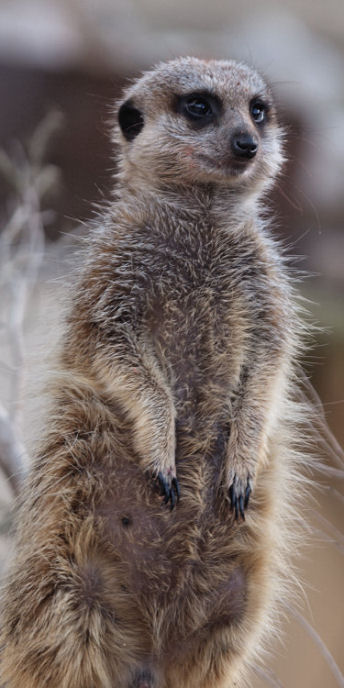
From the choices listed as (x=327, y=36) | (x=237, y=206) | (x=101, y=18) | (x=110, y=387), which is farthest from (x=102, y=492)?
(x=327, y=36)

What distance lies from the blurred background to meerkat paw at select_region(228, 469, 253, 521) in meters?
0.21

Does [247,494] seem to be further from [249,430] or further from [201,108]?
[201,108]

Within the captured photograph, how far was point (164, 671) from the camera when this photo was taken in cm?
106

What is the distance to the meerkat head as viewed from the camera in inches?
45.8

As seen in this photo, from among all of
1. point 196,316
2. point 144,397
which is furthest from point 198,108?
point 144,397

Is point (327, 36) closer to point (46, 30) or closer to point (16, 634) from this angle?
point (46, 30)

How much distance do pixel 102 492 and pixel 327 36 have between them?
1090 millimetres

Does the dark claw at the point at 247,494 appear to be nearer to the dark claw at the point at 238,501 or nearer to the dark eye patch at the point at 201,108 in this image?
the dark claw at the point at 238,501

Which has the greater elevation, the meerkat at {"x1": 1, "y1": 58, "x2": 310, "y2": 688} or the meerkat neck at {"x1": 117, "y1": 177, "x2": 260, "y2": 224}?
the meerkat neck at {"x1": 117, "y1": 177, "x2": 260, "y2": 224}

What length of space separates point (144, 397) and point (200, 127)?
0.46m

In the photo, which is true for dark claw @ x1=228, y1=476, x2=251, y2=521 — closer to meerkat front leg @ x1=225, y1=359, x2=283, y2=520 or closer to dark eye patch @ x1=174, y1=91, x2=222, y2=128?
meerkat front leg @ x1=225, y1=359, x2=283, y2=520

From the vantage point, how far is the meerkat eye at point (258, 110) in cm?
125

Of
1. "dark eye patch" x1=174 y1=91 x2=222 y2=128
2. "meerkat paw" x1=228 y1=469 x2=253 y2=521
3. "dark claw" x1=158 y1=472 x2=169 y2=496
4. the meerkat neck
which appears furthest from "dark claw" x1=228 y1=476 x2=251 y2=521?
→ "dark eye patch" x1=174 y1=91 x2=222 y2=128

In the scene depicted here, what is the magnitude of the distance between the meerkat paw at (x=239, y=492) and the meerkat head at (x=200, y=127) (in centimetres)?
48
